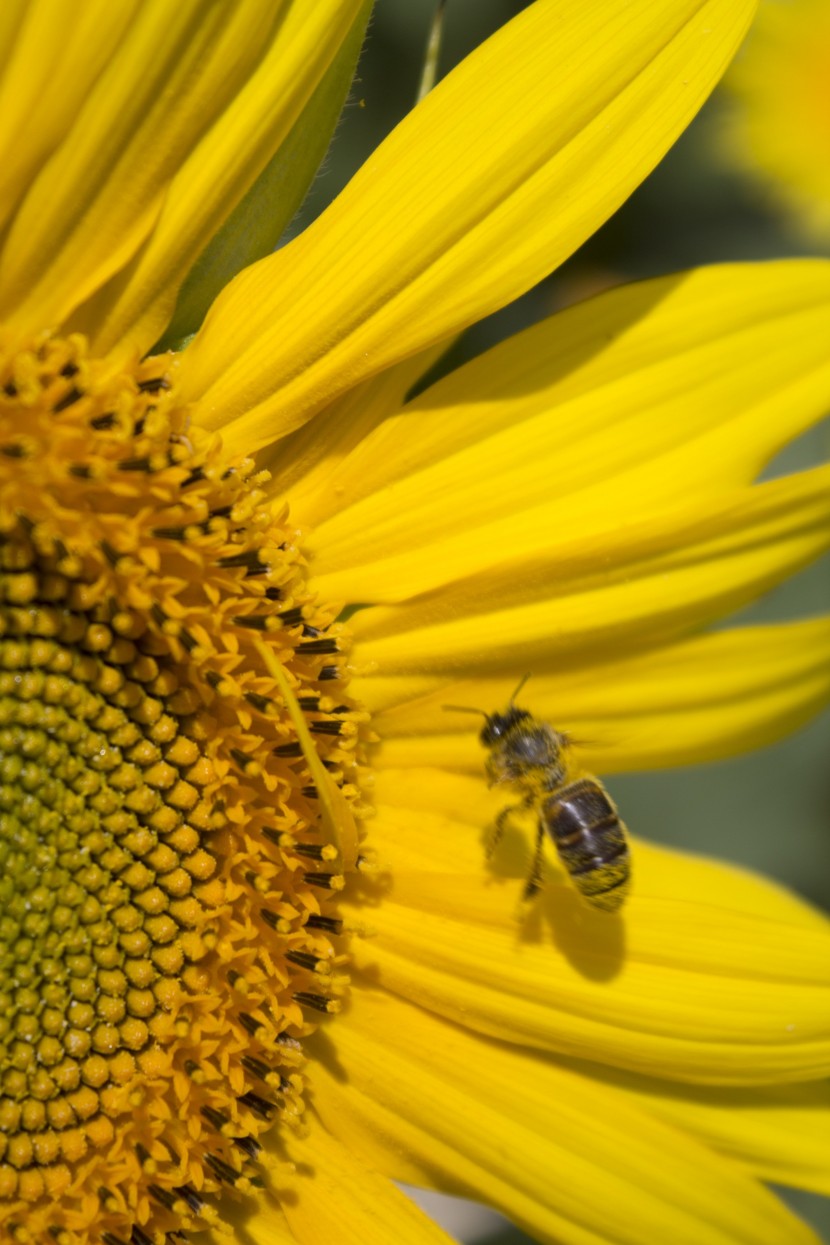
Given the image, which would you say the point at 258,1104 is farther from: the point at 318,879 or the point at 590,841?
the point at 590,841

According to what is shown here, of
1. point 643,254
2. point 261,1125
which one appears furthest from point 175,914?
point 643,254

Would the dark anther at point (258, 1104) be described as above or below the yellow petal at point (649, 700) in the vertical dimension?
below

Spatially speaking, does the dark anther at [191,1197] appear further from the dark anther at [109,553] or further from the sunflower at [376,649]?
the dark anther at [109,553]

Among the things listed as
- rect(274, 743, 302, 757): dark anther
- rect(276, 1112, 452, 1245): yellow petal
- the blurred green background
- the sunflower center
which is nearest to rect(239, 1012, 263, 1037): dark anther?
the sunflower center

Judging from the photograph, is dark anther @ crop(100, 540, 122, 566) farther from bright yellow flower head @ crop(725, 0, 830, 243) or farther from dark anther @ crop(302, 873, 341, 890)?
bright yellow flower head @ crop(725, 0, 830, 243)

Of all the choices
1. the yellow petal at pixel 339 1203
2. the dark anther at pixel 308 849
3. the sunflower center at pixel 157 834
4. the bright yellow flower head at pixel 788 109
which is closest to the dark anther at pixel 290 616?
the sunflower center at pixel 157 834

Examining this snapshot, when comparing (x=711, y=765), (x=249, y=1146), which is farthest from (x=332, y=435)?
(x=711, y=765)
